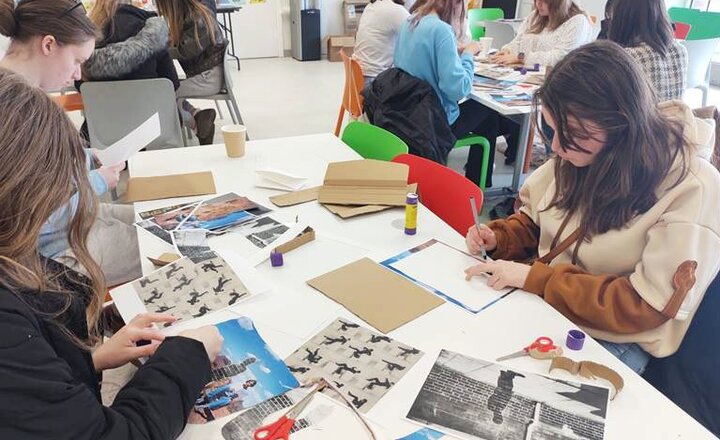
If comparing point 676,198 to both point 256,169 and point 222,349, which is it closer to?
point 222,349

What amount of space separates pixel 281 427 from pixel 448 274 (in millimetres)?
567

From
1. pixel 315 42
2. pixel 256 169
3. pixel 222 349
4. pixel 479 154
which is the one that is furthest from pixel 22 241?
pixel 315 42

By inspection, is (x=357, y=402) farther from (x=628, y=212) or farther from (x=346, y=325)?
(x=628, y=212)

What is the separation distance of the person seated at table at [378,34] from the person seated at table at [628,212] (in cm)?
214

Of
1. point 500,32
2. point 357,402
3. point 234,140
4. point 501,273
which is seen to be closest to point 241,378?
point 357,402

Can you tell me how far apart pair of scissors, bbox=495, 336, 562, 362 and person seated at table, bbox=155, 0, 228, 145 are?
279cm

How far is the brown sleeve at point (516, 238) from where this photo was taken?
4.79ft

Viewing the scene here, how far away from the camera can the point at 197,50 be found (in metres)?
3.15

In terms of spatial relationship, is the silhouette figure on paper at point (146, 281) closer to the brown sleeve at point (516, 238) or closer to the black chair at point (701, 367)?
the brown sleeve at point (516, 238)

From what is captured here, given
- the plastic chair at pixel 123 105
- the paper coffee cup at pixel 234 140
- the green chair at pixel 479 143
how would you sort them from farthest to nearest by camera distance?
the green chair at pixel 479 143, the plastic chair at pixel 123 105, the paper coffee cup at pixel 234 140

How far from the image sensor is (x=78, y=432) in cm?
68

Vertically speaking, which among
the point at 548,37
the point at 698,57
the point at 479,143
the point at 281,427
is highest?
the point at 548,37

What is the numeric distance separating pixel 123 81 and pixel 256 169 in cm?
127

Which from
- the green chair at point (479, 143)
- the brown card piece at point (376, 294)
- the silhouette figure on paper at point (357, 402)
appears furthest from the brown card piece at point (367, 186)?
the green chair at point (479, 143)
